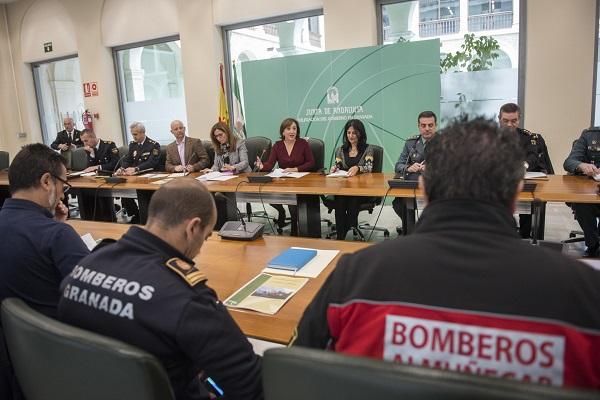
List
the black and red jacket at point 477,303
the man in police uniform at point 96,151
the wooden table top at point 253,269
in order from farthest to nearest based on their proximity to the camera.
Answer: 1. the man in police uniform at point 96,151
2. the wooden table top at point 253,269
3. the black and red jacket at point 477,303

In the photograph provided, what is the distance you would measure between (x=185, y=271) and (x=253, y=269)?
785 millimetres

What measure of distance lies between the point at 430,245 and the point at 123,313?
26.5 inches

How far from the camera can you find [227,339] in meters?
1.06

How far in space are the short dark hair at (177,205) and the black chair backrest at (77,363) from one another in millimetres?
385

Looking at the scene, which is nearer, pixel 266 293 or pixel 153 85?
pixel 266 293

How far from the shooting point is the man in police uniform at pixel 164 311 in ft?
3.28

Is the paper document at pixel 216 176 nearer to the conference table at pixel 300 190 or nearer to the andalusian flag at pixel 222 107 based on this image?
the conference table at pixel 300 190

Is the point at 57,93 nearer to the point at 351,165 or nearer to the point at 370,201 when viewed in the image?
the point at 351,165

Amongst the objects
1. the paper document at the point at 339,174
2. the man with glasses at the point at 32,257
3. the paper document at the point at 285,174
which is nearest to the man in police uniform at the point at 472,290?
the man with glasses at the point at 32,257

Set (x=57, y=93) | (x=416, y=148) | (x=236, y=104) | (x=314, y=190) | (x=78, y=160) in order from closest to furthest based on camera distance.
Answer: (x=314, y=190), (x=416, y=148), (x=78, y=160), (x=236, y=104), (x=57, y=93)

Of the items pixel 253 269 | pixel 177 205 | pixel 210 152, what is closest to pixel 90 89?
pixel 210 152

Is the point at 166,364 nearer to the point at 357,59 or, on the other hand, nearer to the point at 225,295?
the point at 225,295

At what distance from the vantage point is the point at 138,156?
531 centimetres

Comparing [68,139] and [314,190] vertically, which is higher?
[68,139]
